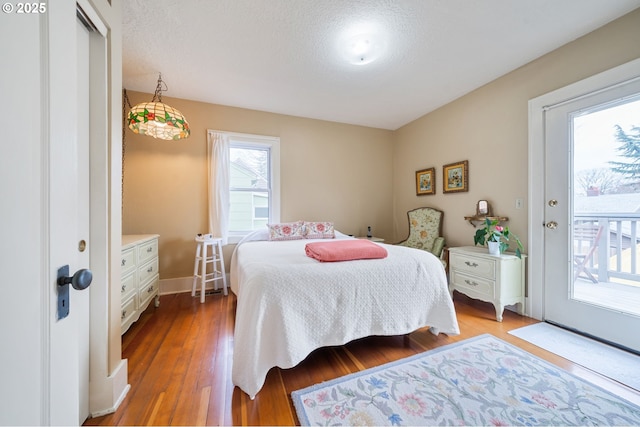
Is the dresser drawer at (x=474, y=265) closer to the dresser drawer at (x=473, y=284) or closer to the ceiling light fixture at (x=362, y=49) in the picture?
the dresser drawer at (x=473, y=284)

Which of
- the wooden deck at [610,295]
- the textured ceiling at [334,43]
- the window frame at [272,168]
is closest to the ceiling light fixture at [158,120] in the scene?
the textured ceiling at [334,43]

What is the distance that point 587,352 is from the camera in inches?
68.7

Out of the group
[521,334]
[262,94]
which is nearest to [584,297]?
[521,334]

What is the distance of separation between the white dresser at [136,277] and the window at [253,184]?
1044mm

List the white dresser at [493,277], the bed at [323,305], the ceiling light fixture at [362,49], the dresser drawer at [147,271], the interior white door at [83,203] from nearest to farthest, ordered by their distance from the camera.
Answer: the interior white door at [83,203] → the bed at [323,305] → the ceiling light fixture at [362,49] → the dresser drawer at [147,271] → the white dresser at [493,277]

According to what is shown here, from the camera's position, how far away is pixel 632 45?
175cm

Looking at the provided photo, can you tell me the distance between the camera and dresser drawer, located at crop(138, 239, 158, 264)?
7.12 ft

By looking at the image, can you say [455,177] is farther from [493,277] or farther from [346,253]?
[346,253]

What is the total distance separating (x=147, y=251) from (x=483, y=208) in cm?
377

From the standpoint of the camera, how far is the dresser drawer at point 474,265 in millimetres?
2322

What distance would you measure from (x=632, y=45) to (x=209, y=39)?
3.35 metres

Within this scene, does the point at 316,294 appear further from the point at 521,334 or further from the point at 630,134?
the point at 630,134

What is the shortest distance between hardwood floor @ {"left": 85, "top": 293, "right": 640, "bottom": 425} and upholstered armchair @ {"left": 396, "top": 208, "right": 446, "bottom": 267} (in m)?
0.97

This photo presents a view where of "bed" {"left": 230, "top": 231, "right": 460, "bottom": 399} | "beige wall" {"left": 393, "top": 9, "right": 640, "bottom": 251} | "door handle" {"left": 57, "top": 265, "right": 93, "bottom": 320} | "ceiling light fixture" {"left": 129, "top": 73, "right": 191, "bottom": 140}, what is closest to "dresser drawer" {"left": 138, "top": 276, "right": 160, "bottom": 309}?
"bed" {"left": 230, "top": 231, "right": 460, "bottom": 399}
